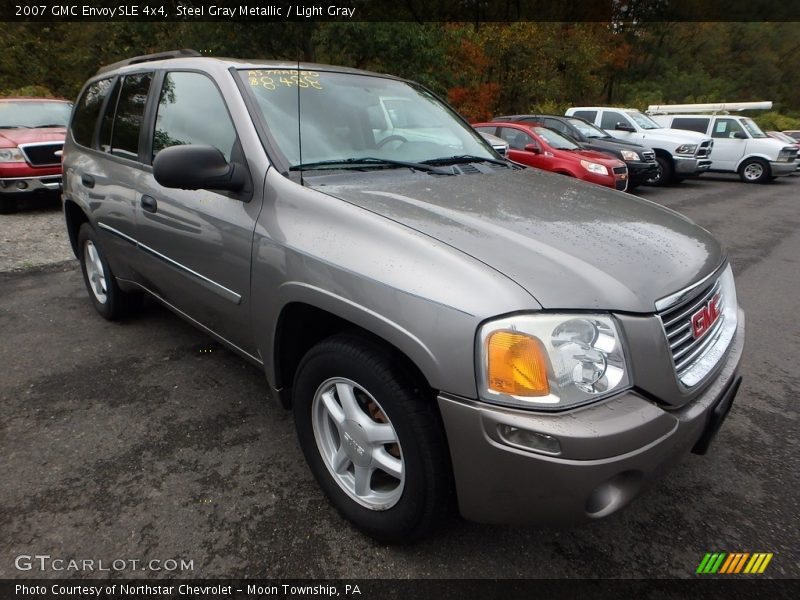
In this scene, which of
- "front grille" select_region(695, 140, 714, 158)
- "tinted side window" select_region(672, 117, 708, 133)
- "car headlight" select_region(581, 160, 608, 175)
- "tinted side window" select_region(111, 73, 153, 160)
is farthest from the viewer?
"tinted side window" select_region(672, 117, 708, 133)

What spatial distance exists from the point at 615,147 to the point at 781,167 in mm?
6159

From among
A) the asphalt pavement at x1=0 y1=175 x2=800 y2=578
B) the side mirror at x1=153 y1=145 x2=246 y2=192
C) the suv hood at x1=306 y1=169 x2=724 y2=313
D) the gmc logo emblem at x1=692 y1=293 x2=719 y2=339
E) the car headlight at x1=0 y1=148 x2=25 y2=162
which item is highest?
the side mirror at x1=153 y1=145 x2=246 y2=192

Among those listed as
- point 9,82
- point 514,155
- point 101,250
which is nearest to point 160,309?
point 101,250

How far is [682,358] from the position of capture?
1686 millimetres

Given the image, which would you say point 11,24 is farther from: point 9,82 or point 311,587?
point 311,587

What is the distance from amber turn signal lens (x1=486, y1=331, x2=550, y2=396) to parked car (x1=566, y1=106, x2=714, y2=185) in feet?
39.8

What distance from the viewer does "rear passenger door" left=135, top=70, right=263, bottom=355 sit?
7.23 feet

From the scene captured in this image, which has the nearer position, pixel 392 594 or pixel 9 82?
pixel 392 594

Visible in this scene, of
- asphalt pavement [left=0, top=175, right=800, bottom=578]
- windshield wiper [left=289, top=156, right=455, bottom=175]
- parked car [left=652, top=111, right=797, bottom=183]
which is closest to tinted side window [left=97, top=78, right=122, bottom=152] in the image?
asphalt pavement [left=0, top=175, right=800, bottom=578]

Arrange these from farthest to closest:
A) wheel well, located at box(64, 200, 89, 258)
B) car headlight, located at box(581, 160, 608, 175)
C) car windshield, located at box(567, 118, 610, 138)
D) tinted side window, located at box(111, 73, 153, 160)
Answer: car windshield, located at box(567, 118, 610, 138) → car headlight, located at box(581, 160, 608, 175) → wheel well, located at box(64, 200, 89, 258) → tinted side window, located at box(111, 73, 153, 160)

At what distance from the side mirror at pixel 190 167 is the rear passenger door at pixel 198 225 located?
14 centimetres

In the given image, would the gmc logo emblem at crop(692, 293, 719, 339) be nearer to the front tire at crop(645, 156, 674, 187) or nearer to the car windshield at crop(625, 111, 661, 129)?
the front tire at crop(645, 156, 674, 187)

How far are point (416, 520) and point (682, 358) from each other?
40.8 inches

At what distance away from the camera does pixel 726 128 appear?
46.9 feet
